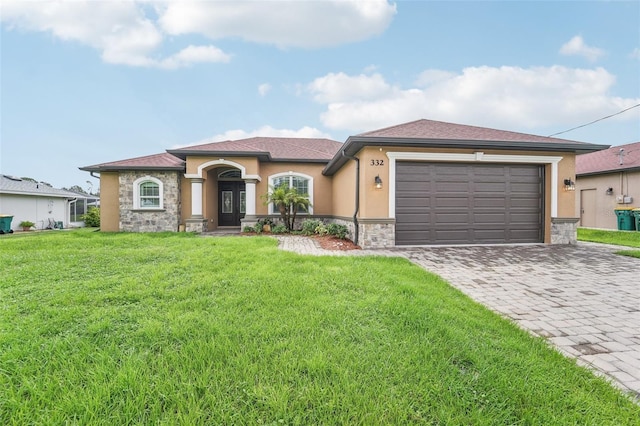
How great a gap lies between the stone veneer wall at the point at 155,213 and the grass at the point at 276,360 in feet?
26.6

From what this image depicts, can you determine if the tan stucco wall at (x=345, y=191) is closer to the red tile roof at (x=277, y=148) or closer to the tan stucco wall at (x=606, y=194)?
the red tile roof at (x=277, y=148)

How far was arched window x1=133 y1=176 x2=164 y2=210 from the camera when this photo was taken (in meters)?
11.5

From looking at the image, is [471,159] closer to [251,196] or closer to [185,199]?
[251,196]

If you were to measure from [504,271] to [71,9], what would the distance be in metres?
13.4

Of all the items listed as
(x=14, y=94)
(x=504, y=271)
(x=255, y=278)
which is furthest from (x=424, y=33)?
(x=14, y=94)

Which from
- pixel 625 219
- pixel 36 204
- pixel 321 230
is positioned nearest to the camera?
pixel 321 230

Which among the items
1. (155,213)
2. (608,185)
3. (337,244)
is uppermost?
(608,185)

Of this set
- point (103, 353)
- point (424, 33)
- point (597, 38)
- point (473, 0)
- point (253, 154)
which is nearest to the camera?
point (103, 353)

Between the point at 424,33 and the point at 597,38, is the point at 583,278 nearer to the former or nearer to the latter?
the point at 424,33

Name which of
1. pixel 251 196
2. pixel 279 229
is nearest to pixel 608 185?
pixel 279 229

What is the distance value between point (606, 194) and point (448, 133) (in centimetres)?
1120

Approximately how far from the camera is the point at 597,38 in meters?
11.8

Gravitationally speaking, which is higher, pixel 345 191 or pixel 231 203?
pixel 345 191

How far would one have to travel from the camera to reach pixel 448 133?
8055 millimetres
